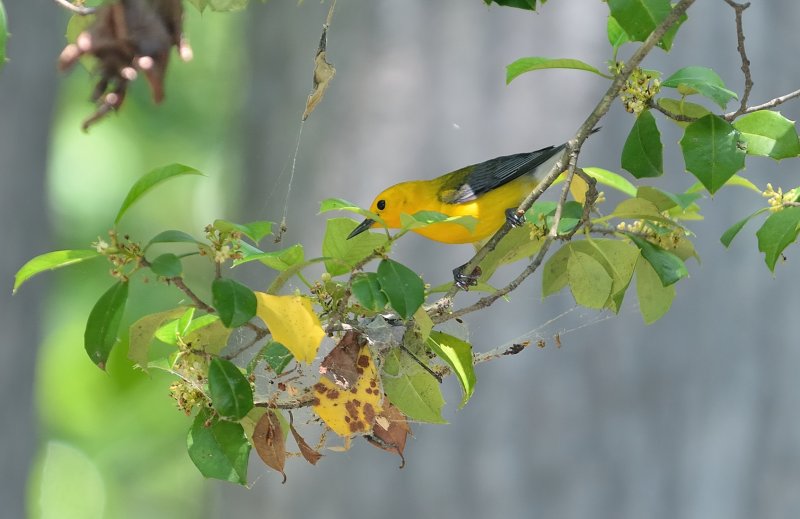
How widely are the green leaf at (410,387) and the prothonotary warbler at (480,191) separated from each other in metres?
0.49

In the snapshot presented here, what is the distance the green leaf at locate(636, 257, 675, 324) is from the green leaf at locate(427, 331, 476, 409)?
0.21 metres

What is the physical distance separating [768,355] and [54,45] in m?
1.99

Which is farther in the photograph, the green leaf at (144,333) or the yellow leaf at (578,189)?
the yellow leaf at (578,189)

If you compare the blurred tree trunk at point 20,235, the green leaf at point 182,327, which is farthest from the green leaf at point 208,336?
the blurred tree trunk at point 20,235

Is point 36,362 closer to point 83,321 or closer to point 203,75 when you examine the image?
point 83,321

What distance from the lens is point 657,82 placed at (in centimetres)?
81

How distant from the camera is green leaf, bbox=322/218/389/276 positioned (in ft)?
2.56

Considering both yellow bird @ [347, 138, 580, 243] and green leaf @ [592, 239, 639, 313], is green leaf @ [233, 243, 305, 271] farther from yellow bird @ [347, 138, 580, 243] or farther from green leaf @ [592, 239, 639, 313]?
yellow bird @ [347, 138, 580, 243]

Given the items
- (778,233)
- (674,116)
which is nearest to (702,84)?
(674,116)

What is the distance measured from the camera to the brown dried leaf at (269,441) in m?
0.79

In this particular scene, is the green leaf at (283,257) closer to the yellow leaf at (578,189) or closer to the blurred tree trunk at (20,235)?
the yellow leaf at (578,189)

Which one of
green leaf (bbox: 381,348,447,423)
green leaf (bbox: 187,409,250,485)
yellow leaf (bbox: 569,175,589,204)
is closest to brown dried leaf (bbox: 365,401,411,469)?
green leaf (bbox: 381,348,447,423)

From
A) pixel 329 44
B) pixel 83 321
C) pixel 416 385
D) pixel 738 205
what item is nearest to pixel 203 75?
pixel 83 321

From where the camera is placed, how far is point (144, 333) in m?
0.77
